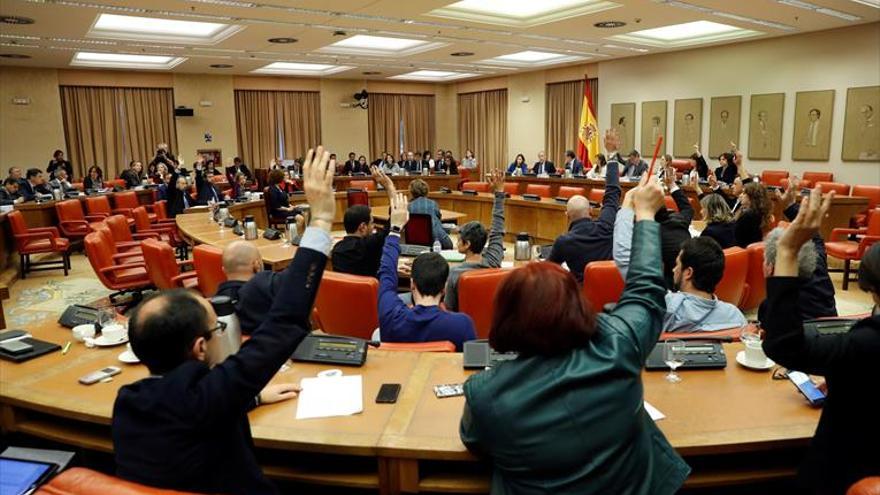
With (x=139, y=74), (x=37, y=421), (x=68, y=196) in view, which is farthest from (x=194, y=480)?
(x=139, y=74)

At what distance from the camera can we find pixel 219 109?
14.8m

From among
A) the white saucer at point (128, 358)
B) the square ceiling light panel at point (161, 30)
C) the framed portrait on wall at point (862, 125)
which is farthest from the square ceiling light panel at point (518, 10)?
the white saucer at point (128, 358)

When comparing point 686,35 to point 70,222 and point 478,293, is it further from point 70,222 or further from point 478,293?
point 70,222

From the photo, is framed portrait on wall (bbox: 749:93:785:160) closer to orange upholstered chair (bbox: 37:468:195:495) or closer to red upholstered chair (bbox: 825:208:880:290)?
red upholstered chair (bbox: 825:208:880:290)

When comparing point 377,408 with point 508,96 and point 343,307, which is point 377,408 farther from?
point 508,96

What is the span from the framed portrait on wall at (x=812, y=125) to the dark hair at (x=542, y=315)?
11.2 m

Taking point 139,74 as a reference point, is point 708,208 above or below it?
below

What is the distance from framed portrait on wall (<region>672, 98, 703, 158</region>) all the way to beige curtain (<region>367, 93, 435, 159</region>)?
7.95 m

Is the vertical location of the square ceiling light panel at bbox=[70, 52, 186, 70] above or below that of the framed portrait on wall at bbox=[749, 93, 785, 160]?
above

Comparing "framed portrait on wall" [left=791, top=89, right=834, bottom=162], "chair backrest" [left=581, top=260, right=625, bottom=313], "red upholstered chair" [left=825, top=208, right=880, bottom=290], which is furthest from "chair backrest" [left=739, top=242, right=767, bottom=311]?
"framed portrait on wall" [left=791, top=89, right=834, bottom=162]

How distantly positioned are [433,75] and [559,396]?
51.5 feet

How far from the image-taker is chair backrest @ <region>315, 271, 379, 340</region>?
10.5 feet

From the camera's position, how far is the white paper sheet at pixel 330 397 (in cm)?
182

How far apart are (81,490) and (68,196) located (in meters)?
9.76
